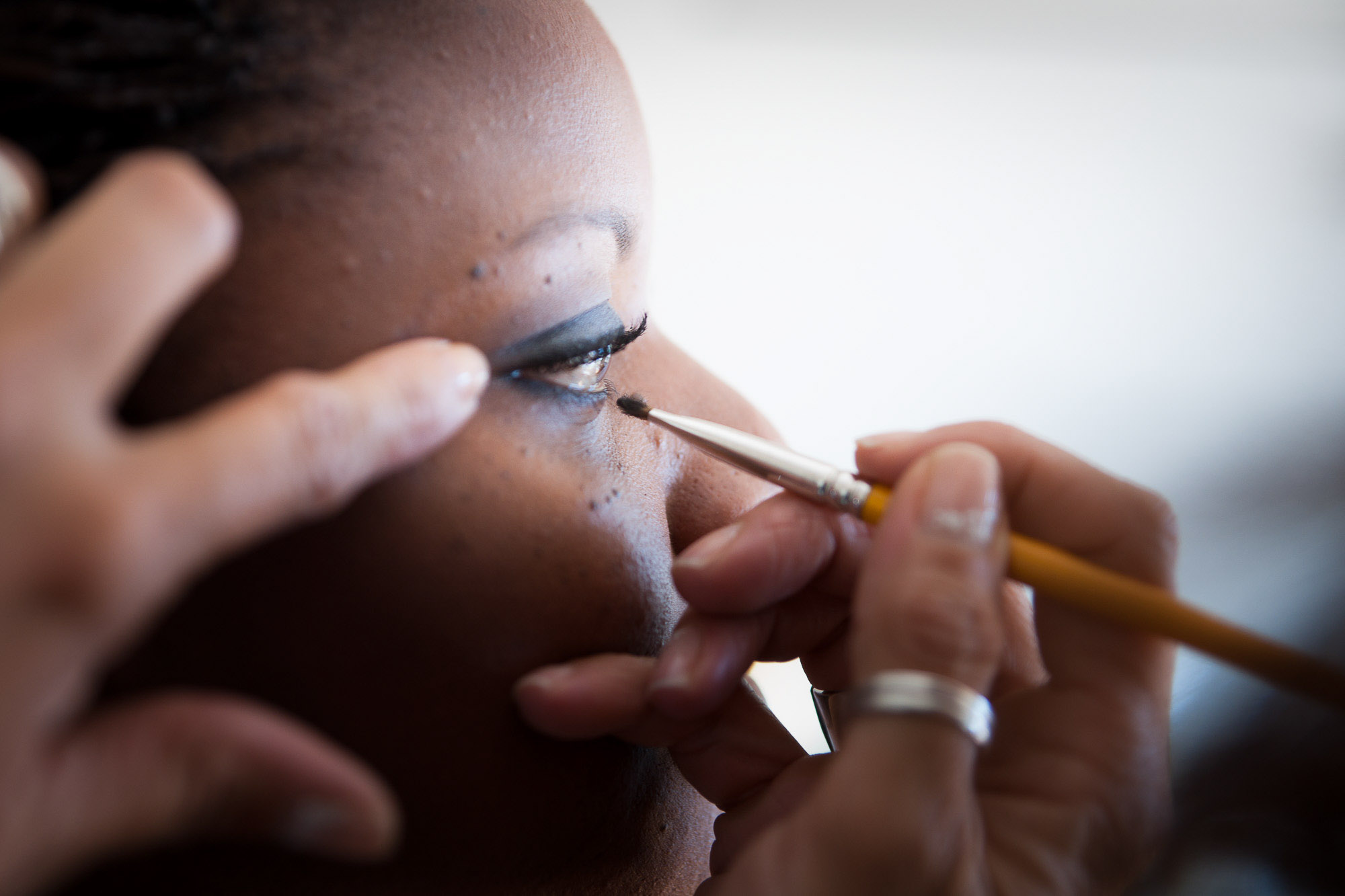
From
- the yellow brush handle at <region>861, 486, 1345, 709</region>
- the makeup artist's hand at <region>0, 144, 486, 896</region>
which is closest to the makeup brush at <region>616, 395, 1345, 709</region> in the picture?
the yellow brush handle at <region>861, 486, 1345, 709</region>

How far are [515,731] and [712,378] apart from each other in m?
0.33

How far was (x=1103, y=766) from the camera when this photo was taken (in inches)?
19.9

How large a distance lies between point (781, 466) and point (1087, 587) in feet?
0.61

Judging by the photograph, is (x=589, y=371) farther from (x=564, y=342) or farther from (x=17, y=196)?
(x=17, y=196)

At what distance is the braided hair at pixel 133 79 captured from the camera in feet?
1.43

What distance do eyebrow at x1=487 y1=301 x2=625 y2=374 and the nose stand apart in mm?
74

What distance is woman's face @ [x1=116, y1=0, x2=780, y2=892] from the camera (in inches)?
17.5

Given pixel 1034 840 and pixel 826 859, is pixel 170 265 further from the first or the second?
pixel 1034 840

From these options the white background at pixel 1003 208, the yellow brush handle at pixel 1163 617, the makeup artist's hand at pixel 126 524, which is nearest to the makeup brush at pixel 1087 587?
the yellow brush handle at pixel 1163 617

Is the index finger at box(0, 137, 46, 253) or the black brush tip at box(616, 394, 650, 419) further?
the black brush tip at box(616, 394, 650, 419)

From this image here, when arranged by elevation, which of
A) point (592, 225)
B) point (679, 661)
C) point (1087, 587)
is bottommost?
point (679, 661)

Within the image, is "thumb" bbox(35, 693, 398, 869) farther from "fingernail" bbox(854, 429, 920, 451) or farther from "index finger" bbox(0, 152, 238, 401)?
"fingernail" bbox(854, 429, 920, 451)

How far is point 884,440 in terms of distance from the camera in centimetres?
56

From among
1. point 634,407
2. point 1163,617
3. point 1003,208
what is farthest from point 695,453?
point 1003,208
